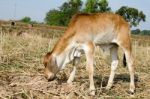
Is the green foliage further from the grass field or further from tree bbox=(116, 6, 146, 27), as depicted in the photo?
the grass field

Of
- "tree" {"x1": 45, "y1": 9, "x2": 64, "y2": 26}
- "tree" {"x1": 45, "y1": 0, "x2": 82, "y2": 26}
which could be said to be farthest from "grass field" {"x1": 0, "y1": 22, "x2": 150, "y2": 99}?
"tree" {"x1": 45, "y1": 9, "x2": 64, "y2": 26}

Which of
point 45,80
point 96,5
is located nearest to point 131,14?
point 96,5

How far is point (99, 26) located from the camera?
1098cm

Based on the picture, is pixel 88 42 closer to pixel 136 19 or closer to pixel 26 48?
pixel 26 48

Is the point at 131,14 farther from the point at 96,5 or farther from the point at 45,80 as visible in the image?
the point at 45,80

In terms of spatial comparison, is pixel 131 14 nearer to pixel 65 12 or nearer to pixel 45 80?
pixel 65 12

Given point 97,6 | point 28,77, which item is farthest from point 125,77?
point 97,6

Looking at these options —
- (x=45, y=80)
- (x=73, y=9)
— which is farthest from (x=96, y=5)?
(x=45, y=80)

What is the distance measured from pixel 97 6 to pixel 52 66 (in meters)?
50.2

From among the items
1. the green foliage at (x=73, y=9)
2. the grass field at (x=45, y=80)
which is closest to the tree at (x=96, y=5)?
the green foliage at (x=73, y=9)

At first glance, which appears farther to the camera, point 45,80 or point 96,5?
point 96,5

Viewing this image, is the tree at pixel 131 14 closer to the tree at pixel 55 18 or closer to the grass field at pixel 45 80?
the tree at pixel 55 18

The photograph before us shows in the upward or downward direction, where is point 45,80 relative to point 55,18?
upward

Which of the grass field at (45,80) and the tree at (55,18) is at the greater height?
the grass field at (45,80)
